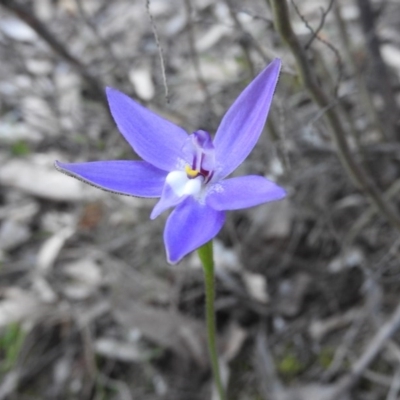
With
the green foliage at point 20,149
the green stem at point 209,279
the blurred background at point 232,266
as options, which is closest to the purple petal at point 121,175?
the green stem at point 209,279

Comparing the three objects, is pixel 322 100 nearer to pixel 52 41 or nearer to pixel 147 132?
pixel 147 132

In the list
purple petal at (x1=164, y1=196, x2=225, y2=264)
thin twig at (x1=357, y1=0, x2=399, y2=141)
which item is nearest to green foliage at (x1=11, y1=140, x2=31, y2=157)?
thin twig at (x1=357, y1=0, x2=399, y2=141)

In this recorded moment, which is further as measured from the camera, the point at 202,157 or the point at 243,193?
the point at 202,157

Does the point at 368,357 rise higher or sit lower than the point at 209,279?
lower

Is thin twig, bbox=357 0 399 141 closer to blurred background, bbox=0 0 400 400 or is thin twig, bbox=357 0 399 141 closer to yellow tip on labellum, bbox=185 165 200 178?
blurred background, bbox=0 0 400 400

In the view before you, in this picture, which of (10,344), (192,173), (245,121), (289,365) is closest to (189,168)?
(192,173)

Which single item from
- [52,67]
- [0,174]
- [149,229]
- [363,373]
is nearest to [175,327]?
[149,229]
